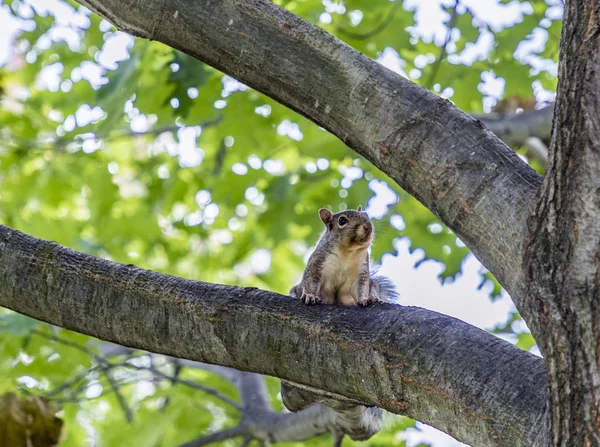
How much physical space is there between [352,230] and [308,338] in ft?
5.41

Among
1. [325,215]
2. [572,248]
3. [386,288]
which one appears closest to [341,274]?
[386,288]

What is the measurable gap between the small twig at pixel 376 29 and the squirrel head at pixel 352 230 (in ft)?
6.11

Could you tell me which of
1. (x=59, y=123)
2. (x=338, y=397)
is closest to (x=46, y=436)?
(x=338, y=397)

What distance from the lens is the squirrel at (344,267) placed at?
12.7 feet

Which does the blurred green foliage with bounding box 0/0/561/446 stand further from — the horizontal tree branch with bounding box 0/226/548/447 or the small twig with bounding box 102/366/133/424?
the horizontal tree branch with bounding box 0/226/548/447

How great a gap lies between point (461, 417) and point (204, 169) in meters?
5.33

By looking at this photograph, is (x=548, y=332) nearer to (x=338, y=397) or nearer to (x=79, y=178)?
(x=338, y=397)

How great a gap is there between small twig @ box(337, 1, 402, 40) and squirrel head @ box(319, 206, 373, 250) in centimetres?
186

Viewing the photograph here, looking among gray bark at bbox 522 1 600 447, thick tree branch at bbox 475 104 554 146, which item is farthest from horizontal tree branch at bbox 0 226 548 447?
thick tree branch at bbox 475 104 554 146

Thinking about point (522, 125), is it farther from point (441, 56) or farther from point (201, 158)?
point (201, 158)

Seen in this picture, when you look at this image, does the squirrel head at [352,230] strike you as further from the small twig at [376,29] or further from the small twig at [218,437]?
the small twig at [376,29]

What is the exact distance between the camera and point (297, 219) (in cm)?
585

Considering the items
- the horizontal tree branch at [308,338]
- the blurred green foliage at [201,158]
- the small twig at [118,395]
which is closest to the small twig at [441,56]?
the blurred green foliage at [201,158]

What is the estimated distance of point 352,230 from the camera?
13.3 feet
